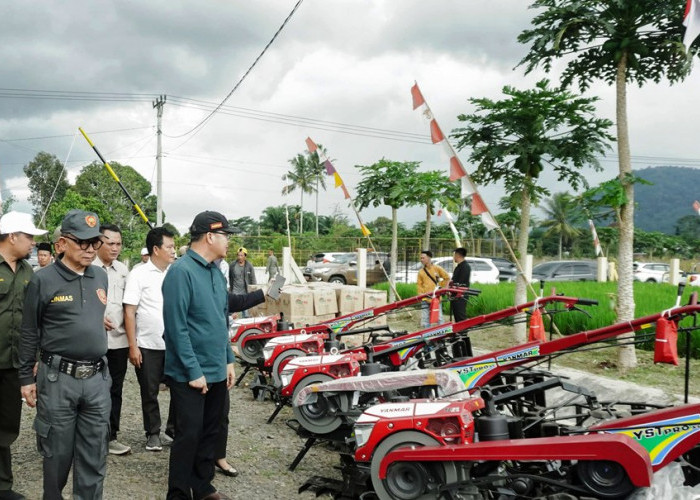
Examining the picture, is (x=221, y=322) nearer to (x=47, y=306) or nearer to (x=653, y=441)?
(x=47, y=306)

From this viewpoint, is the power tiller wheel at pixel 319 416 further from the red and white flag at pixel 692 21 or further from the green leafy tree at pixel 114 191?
the green leafy tree at pixel 114 191

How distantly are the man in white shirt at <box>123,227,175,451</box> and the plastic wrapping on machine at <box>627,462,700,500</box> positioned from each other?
12.0 feet

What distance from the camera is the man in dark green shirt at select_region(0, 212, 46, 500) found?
153 inches

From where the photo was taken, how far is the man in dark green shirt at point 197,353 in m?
3.50

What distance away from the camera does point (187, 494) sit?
11.7 ft

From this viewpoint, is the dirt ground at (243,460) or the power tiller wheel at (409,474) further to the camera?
the dirt ground at (243,460)

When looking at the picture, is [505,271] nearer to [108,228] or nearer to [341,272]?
[341,272]

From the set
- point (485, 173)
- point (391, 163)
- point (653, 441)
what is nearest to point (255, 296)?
point (653, 441)

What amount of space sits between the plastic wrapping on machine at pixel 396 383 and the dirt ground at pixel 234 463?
591 millimetres

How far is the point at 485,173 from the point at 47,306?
25.1ft

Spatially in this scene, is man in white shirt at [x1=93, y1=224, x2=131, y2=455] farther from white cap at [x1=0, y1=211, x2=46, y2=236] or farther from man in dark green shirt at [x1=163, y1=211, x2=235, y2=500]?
man in dark green shirt at [x1=163, y1=211, x2=235, y2=500]

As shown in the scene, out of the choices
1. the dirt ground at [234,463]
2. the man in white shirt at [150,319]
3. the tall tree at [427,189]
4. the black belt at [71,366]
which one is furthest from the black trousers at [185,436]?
the tall tree at [427,189]

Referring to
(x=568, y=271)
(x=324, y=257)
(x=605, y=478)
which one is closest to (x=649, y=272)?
(x=568, y=271)

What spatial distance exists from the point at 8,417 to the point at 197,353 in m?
1.51
